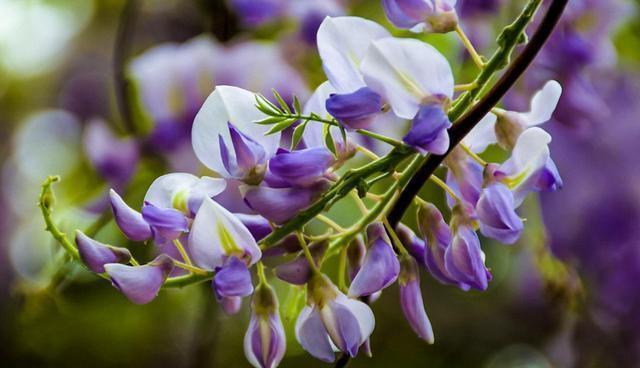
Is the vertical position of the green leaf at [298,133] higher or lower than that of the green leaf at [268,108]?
lower

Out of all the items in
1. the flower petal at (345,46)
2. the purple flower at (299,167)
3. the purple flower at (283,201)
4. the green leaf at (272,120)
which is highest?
the flower petal at (345,46)

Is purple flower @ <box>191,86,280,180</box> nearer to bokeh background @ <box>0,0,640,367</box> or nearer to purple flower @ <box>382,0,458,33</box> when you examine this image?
purple flower @ <box>382,0,458,33</box>

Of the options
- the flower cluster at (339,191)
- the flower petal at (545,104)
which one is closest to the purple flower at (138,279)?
the flower cluster at (339,191)

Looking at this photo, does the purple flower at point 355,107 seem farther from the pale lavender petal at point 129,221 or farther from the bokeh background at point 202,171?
the bokeh background at point 202,171

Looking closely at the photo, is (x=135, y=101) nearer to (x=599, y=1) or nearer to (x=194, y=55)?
(x=194, y=55)

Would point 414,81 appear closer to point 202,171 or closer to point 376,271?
point 376,271

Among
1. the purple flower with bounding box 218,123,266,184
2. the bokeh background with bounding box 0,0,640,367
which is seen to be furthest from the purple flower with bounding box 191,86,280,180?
the bokeh background with bounding box 0,0,640,367
